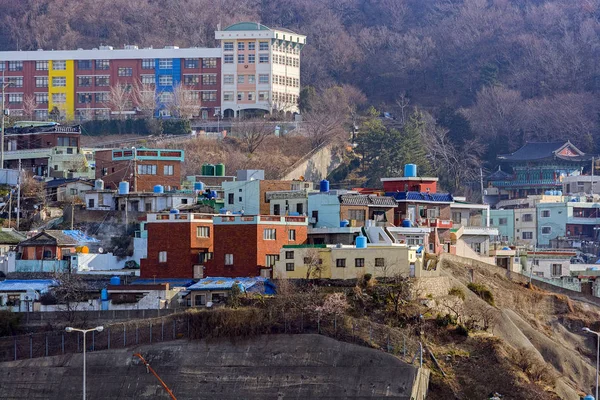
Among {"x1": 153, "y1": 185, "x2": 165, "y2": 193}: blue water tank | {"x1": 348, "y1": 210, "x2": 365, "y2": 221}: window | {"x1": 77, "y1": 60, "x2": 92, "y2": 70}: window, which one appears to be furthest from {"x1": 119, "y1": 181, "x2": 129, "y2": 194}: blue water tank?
{"x1": 77, "y1": 60, "x2": 92, "y2": 70}: window

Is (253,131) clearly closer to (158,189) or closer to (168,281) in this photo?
(158,189)

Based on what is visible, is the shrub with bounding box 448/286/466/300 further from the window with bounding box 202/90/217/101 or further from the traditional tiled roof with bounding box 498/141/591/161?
→ the window with bounding box 202/90/217/101

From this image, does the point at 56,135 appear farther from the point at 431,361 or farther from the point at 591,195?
the point at 431,361

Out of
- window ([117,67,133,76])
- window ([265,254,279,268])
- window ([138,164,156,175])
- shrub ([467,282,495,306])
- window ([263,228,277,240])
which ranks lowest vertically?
shrub ([467,282,495,306])

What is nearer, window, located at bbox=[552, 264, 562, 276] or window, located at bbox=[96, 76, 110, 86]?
window, located at bbox=[552, 264, 562, 276]

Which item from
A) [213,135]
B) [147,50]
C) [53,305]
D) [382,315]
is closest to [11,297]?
[53,305]

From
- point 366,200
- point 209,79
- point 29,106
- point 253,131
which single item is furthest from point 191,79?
point 366,200

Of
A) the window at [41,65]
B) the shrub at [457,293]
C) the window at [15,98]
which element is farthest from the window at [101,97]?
the shrub at [457,293]
